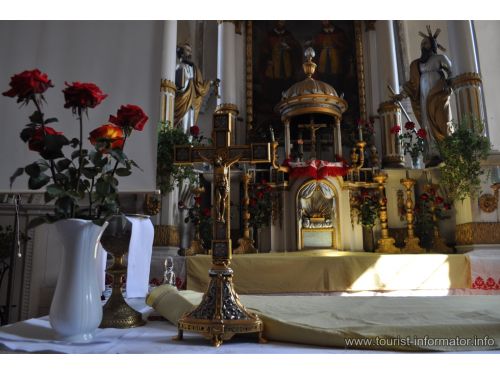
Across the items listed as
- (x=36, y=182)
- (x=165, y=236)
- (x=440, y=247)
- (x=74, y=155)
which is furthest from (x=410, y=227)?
(x=36, y=182)

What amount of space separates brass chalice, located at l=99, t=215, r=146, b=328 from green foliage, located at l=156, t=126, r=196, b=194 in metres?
2.84

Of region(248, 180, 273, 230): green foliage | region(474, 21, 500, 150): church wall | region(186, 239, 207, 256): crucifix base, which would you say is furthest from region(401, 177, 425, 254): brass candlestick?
region(186, 239, 207, 256): crucifix base

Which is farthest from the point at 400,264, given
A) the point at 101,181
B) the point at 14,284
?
the point at 14,284

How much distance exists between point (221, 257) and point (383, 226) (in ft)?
12.8

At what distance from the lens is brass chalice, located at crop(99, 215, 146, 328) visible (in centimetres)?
153

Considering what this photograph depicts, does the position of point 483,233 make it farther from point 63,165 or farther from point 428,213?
point 63,165

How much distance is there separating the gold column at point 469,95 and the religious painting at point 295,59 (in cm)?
299

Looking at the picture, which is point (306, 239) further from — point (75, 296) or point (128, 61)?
point (75, 296)

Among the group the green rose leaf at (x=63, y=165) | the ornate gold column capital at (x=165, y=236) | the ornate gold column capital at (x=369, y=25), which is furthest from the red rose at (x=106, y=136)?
the ornate gold column capital at (x=369, y=25)

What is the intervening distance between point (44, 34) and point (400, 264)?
11.0ft

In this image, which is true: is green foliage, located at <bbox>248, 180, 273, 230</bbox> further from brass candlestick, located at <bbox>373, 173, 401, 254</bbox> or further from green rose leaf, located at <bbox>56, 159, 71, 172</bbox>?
green rose leaf, located at <bbox>56, 159, 71, 172</bbox>

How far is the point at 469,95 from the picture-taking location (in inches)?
194

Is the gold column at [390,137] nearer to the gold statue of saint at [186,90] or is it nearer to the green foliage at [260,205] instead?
the green foliage at [260,205]

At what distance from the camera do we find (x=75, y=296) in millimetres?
1229
